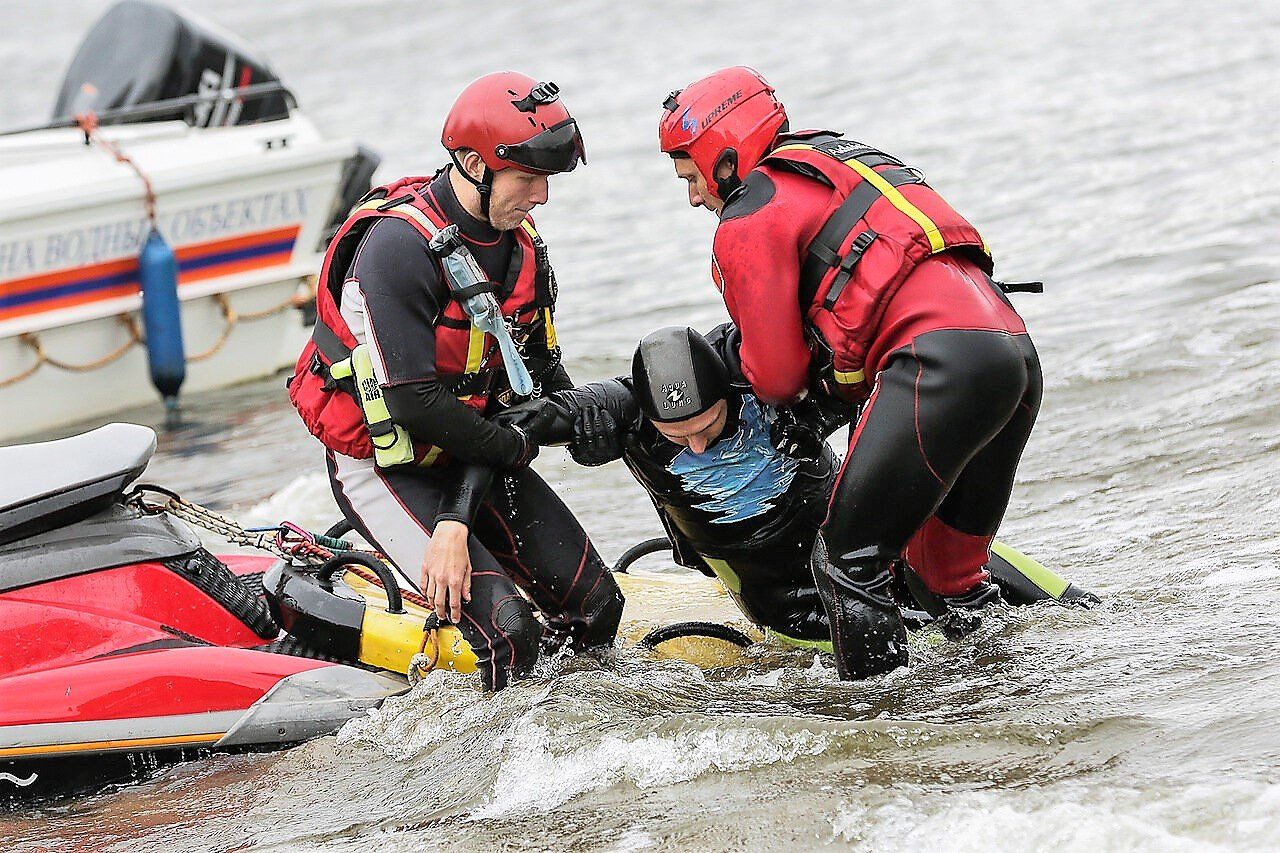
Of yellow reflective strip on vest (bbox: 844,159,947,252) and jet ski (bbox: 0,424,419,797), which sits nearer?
yellow reflective strip on vest (bbox: 844,159,947,252)

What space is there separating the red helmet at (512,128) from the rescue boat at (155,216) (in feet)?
17.4

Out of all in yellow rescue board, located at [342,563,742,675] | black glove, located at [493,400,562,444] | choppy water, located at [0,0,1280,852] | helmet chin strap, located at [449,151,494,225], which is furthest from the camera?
yellow rescue board, located at [342,563,742,675]

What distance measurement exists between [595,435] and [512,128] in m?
0.87

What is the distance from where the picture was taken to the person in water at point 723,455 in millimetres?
4035

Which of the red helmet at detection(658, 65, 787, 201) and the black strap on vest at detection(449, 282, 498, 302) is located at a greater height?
the red helmet at detection(658, 65, 787, 201)

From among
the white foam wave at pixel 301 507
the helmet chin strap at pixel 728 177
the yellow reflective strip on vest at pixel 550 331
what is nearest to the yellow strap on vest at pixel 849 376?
the helmet chin strap at pixel 728 177

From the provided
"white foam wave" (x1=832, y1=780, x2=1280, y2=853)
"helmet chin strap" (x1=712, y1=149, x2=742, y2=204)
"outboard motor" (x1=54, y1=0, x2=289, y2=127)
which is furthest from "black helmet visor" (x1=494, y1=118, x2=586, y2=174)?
"outboard motor" (x1=54, y1=0, x2=289, y2=127)

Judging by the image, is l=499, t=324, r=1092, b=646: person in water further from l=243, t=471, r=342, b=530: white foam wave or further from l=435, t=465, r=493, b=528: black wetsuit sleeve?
l=243, t=471, r=342, b=530: white foam wave

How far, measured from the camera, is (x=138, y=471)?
4148 millimetres

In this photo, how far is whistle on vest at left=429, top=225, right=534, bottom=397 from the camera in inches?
152

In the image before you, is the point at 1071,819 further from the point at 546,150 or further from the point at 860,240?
the point at 546,150

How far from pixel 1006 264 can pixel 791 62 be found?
8.92 m

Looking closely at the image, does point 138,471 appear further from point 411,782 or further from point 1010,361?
point 1010,361

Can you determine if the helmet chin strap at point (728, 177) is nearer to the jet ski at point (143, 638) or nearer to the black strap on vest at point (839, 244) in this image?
the black strap on vest at point (839, 244)
